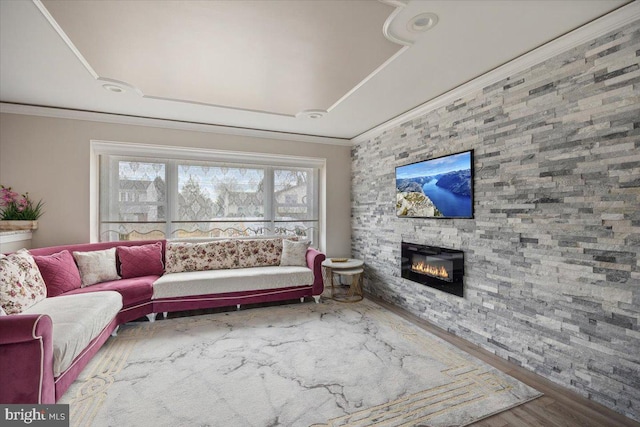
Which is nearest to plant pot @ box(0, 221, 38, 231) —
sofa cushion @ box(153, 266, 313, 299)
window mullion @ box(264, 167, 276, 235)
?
sofa cushion @ box(153, 266, 313, 299)

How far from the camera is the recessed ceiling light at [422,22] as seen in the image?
1924 mm

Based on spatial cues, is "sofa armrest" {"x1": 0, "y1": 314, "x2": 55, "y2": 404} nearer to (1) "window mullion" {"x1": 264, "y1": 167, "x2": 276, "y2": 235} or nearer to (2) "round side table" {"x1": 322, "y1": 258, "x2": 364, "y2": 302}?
(2) "round side table" {"x1": 322, "y1": 258, "x2": 364, "y2": 302}

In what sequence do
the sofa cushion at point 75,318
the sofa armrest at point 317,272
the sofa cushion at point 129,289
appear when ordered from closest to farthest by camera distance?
the sofa cushion at point 75,318 → the sofa cushion at point 129,289 → the sofa armrest at point 317,272

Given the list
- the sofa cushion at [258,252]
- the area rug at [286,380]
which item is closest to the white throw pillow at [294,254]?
the sofa cushion at [258,252]

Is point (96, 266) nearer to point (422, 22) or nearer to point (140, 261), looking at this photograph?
point (140, 261)

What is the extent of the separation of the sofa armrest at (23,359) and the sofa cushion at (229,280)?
1.70 m

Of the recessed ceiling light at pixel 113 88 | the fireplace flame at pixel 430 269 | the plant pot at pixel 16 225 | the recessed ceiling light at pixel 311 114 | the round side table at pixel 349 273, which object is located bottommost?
the round side table at pixel 349 273

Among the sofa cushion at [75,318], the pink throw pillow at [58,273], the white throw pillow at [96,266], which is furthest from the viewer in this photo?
the white throw pillow at [96,266]

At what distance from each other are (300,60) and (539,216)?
2353mm

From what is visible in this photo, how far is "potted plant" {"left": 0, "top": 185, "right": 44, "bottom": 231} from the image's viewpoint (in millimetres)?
3383

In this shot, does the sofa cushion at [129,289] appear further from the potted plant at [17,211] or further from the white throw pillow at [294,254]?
the white throw pillow at [294,254]

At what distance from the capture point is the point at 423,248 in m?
3.50

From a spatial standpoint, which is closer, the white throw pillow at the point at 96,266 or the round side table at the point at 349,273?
the white throw pillow at the point at 96,266

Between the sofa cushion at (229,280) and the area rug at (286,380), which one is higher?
the sofa cushion at (229,280)
